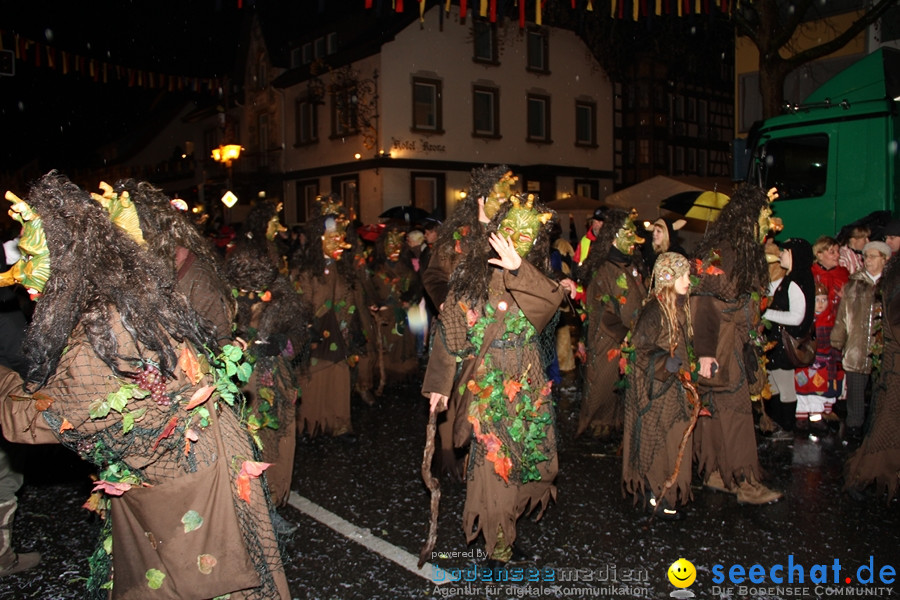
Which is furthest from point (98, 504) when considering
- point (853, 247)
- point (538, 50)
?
point (538, 50)

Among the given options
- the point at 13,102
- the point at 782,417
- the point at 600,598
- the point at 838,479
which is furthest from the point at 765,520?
the point at 13,102

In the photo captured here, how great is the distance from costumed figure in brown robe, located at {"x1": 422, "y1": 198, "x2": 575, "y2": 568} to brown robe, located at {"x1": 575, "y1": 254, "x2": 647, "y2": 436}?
8.35 feet

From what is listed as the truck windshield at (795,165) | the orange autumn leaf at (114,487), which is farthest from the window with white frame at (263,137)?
the orange autumn leaf at (114,487)

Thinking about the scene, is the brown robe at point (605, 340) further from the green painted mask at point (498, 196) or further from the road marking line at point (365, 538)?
the road marking line at point (365, 538)

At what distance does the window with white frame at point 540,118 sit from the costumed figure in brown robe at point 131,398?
25511 millimetres

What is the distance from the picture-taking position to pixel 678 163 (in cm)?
3166

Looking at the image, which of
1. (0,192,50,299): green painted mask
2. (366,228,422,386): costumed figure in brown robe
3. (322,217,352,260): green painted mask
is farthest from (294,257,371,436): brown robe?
(0,192,50,299): green painted mask

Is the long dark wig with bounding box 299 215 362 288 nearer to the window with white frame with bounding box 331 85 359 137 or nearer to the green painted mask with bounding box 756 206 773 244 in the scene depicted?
the green painted mask with bounding box 756 206 773 244

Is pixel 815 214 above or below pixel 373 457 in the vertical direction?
above

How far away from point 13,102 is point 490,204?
35254 mm

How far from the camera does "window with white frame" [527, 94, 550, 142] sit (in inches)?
1077

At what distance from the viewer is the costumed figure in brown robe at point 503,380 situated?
168 inches

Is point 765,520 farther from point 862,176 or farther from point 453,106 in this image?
point 453,106

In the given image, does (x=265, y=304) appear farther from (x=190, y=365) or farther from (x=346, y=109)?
(x=346, y=109)
